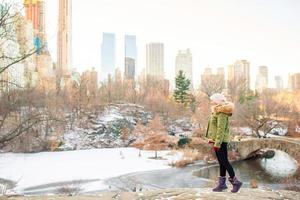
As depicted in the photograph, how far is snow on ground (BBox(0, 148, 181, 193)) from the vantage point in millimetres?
19656

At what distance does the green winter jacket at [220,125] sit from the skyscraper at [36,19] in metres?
3.63

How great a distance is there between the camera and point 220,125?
6.10 m

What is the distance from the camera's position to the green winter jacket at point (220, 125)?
606cm

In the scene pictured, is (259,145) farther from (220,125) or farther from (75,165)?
(220,125)

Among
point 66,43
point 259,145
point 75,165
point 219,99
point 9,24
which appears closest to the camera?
point 219,99

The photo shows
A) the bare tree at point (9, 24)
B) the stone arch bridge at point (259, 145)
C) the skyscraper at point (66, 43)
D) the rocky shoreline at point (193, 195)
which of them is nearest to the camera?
the rocky shoreline at point (193, 195)

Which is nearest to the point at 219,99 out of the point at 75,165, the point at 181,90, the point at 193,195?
the point at 193,195

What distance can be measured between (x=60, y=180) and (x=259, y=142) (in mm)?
14139

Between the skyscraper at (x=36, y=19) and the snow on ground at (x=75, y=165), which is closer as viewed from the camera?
the skyscraper at (x=36, y=19)

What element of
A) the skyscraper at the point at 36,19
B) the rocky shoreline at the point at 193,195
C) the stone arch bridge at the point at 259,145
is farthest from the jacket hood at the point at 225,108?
the stone arch bridge at the point at 259,145

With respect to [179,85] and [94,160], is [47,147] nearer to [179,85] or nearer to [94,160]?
[94,160]

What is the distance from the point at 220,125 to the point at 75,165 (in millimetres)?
18822

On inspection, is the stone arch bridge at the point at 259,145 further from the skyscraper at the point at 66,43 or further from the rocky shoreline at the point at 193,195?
the skyscraper at the point at 66,43

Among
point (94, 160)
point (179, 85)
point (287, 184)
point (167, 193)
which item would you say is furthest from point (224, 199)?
point (179, 85)
